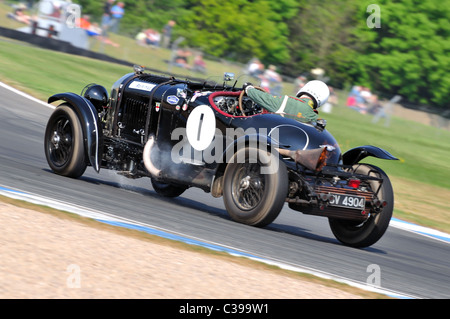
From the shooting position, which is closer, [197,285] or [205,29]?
[197,285]

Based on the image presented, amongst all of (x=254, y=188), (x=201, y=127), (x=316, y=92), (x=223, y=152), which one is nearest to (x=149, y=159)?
(x=201, y=127)

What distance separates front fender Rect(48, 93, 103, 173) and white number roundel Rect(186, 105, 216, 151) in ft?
3.70

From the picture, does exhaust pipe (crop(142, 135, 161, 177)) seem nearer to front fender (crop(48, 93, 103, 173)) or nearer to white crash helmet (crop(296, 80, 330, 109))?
front fender (crop(48, 93, 103, 173))

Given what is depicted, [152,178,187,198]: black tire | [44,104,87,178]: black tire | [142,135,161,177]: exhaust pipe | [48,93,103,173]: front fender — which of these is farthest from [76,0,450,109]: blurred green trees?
[142,135,161,177]: exhaust pipe

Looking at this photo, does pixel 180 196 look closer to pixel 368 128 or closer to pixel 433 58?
pixel 368 128

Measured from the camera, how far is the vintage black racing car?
698cm

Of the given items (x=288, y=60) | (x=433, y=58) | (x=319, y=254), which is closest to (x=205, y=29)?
(x=288, y=60)

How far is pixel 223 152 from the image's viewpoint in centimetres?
748

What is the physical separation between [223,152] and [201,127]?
18.1 inches

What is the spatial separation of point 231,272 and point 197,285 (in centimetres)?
56

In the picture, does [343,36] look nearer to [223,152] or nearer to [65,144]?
[65,144]

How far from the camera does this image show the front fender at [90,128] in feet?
27.2
